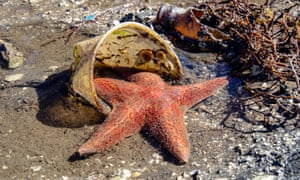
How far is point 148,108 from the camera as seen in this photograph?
14.3 feet

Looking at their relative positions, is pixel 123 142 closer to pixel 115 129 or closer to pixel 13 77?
pixel 115 129

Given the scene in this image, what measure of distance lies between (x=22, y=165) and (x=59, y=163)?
288 millimetres

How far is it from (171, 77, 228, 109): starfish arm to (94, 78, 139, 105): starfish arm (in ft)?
1.21

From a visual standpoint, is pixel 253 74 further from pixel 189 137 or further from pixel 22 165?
pixel 22 165

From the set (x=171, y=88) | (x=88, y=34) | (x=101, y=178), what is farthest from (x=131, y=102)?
(x=88, y=34)

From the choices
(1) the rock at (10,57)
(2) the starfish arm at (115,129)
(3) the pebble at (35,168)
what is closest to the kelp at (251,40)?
(2) the starfish arm at (115,129)

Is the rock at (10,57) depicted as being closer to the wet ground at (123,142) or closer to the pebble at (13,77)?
→ the wet ground at (123,142)

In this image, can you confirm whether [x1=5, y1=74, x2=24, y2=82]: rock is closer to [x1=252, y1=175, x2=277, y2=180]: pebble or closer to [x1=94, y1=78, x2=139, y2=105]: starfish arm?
[x1=94, y1=78, x2=139, y2=105]: starfish arm

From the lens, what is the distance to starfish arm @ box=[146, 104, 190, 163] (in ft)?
13.2

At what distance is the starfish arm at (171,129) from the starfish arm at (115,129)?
0.36 feet

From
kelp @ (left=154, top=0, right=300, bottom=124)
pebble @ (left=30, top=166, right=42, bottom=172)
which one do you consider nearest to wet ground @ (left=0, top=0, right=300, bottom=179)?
pebble @ (left=30, top=166, right=42, bottom=172)

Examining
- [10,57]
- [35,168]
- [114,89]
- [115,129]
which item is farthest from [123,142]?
[10,57]

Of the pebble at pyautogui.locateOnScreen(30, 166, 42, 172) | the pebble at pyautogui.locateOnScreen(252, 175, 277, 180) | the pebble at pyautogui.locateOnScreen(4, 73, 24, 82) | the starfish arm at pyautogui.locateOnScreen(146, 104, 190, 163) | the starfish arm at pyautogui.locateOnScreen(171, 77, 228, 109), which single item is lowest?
the pebble at pyautogui.locateOnScreen(30, 166, 42, 172)

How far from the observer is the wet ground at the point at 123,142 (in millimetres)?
4000
